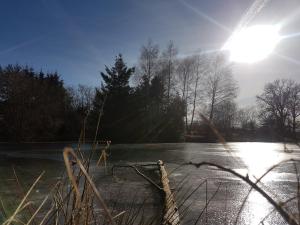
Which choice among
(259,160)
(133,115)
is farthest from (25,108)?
(259,160)

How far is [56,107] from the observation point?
34.1m

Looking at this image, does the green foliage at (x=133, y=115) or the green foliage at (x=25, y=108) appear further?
the green foliage at (x=133, y=115)

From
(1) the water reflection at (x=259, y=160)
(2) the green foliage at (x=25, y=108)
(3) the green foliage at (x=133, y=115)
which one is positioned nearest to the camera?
(1) the water reflection at (x=259, y=160)

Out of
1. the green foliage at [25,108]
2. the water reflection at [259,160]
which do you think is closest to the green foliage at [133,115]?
the green foliage at [25,108]

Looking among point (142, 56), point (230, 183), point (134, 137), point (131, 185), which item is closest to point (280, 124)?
point (131, 185)

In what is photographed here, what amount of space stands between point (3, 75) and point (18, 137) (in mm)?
5193

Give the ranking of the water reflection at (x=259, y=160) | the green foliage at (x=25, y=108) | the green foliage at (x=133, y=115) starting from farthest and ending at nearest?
the green foliage at (x=133, y=115) → the green foliage at (x=25, y=108) → the water reflection at (x=259, y=160)

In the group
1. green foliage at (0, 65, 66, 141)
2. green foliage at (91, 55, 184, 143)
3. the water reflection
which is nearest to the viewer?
the water reflection

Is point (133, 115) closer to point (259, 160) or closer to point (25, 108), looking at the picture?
point (25, 108)

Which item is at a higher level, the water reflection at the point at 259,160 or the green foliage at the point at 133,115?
the green foliage at the point at 133,115

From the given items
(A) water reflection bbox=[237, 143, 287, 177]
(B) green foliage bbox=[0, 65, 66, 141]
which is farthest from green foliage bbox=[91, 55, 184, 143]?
(A) water reflection bbox=[237, 143, 287, 177]

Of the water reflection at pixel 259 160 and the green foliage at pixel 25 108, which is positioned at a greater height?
the green foliage at pixel 25 108

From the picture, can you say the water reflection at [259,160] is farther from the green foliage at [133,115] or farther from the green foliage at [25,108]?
the green foliage at [25,108]

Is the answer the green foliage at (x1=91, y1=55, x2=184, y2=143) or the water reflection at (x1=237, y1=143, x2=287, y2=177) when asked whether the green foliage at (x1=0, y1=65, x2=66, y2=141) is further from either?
Answer: the water reflection at (x1=237, y1=143, x2=287, y2=177)
